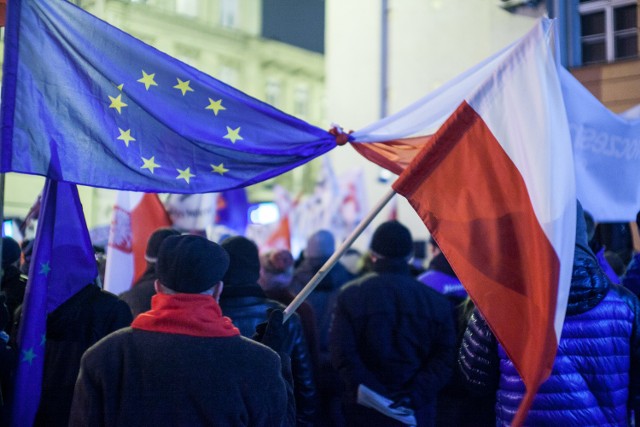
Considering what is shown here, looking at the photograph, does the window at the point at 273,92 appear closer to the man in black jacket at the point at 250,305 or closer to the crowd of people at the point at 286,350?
the crowd of people at the point at 286,350

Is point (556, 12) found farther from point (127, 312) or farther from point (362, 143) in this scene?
point (127, 312)

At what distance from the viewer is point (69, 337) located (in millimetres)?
4594

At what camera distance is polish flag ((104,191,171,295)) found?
23.5ft

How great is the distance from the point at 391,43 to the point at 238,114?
20.0 meters

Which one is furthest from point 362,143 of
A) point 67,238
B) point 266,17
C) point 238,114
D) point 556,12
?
point 266,17

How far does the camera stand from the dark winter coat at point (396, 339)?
5602mm

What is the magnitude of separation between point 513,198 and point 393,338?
2094 millimetres

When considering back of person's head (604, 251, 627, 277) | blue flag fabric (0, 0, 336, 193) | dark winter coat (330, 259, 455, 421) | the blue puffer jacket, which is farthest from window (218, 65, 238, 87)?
Answer: the blue puffer jacket

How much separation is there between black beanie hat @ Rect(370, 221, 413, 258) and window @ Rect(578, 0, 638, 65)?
38.0 feet

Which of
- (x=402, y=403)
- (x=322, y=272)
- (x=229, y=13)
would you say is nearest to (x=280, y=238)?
(x=402, y=403)

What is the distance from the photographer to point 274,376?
3271 mm

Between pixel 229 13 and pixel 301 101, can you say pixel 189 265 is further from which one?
pixel 301 101

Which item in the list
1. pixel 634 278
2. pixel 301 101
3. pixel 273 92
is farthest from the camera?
pixel 301 101

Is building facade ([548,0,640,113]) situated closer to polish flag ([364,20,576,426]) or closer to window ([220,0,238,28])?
polish flag ([364,20,576,426])
